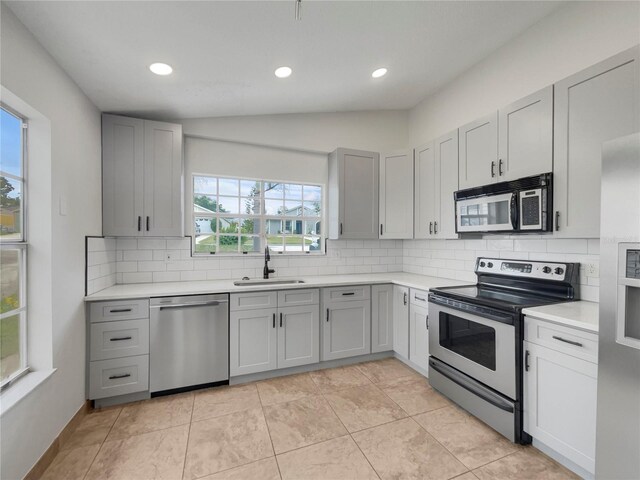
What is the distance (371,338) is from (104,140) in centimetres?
318

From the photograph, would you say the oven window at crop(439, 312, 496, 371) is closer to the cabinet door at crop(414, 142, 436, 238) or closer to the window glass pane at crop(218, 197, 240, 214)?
the cabinet door at crop(414, 142, 436, 238)

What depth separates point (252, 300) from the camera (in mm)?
2711

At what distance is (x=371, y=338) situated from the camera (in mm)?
3152

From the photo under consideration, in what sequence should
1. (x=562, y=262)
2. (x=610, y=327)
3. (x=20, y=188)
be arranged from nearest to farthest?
(x=610, y=327)
(x=20, y=188)
(x=562, y=262)

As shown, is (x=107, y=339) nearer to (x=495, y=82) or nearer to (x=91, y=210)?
(x=91, y=210)

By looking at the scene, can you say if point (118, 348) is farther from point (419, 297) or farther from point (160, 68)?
point (419, 297)

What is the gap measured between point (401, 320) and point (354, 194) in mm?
1508

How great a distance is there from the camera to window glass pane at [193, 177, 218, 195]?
3.19 metres

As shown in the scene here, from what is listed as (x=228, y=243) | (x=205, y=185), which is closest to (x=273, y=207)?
(x=228, y=243)

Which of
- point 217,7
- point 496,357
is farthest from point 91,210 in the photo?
point 496,357

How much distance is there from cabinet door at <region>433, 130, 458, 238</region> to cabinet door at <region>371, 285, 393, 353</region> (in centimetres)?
83

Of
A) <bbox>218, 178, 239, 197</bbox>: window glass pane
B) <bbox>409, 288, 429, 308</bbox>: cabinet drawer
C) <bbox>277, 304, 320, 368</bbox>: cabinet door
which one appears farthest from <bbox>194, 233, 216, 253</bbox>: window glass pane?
<bbox>409, 288, 429, 308</bbox>: cabinet drawer

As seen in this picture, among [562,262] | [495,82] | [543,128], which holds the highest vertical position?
[495,82]

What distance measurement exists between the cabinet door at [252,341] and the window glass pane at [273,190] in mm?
1420
